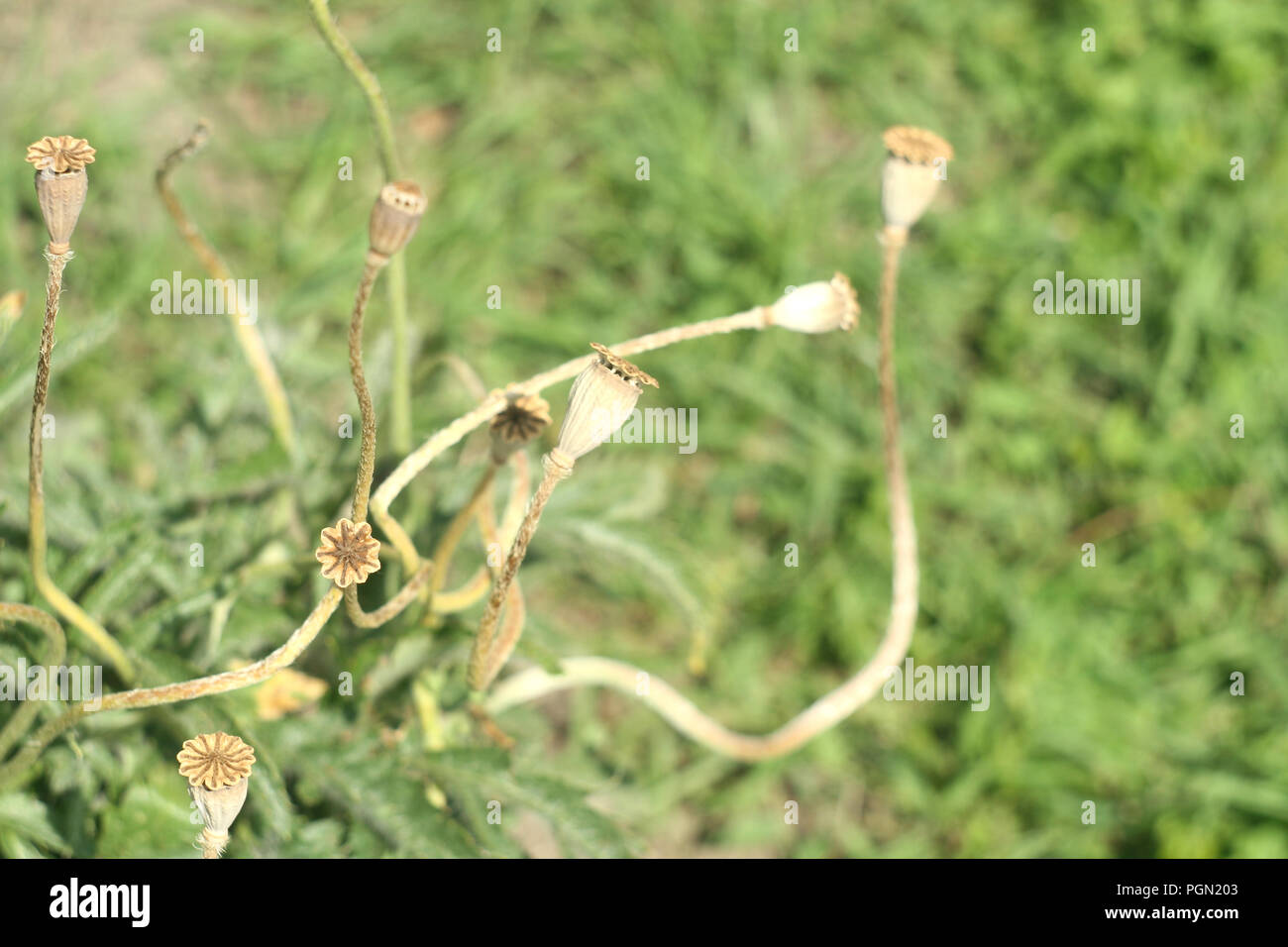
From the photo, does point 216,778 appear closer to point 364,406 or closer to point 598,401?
point 364,406

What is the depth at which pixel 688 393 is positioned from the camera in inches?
98.3

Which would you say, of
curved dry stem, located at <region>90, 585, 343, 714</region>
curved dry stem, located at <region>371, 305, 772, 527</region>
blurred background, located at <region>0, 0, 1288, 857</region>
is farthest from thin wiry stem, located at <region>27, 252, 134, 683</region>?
blurred background, located at <region>0, 0, 1288, 857</region>

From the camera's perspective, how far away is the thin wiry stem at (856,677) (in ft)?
4.40

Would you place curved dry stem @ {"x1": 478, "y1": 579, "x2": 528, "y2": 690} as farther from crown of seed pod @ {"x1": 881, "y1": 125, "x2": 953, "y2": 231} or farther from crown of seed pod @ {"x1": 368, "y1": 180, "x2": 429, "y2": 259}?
crown of seed pod @ {"x1": 881, "y1": 125, "x2": 953, "y2": 231}

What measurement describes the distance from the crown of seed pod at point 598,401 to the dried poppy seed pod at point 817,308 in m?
0.21

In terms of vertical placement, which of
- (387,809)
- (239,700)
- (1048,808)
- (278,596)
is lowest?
(1048,808)

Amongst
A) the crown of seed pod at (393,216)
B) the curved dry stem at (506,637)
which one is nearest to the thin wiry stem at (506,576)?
the curved dry stem at (506,637)

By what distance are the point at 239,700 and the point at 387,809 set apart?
0.77 feet

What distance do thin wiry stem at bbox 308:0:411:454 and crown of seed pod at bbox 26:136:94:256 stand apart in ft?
0.76

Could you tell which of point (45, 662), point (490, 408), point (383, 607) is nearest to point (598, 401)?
point (490, 408)

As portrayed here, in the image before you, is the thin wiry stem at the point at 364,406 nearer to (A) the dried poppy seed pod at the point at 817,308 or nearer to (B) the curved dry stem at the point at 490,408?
(B) the curved dry stem at the point at 490,408

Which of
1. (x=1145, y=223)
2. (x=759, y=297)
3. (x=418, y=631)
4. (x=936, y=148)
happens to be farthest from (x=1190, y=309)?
(x=418, y=631)

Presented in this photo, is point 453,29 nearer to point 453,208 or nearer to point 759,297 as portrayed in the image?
point 453,208

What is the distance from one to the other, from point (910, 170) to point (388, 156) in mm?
541
